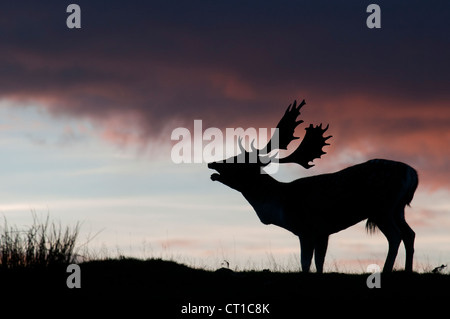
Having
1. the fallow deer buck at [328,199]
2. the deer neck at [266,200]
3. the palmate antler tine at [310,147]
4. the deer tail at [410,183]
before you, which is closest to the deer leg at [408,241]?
the fallow deer buck at [328,199]

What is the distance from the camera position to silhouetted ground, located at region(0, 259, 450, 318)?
12359 millimetres

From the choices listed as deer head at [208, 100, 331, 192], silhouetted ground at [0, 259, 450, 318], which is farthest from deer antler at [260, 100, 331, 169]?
silhouetted ground at [0, 259, 450, 318]

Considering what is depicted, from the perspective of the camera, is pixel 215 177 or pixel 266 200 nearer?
pixel 266 200

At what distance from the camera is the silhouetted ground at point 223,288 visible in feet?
40.5

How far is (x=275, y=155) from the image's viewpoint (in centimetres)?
1903

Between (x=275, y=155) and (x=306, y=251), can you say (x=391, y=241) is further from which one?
(x=275, y=155)

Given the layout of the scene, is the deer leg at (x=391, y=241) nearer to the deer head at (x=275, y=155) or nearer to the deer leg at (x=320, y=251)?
the deer leg at (x=320, y=251)

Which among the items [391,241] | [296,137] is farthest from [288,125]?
[391,241]

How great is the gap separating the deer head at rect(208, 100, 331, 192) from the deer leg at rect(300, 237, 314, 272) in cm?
210

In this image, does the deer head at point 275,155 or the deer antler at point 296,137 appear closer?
the deer head at point 275,155

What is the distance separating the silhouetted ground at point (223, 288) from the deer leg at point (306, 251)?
1801 millimetres

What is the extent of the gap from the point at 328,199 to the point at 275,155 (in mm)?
2378
